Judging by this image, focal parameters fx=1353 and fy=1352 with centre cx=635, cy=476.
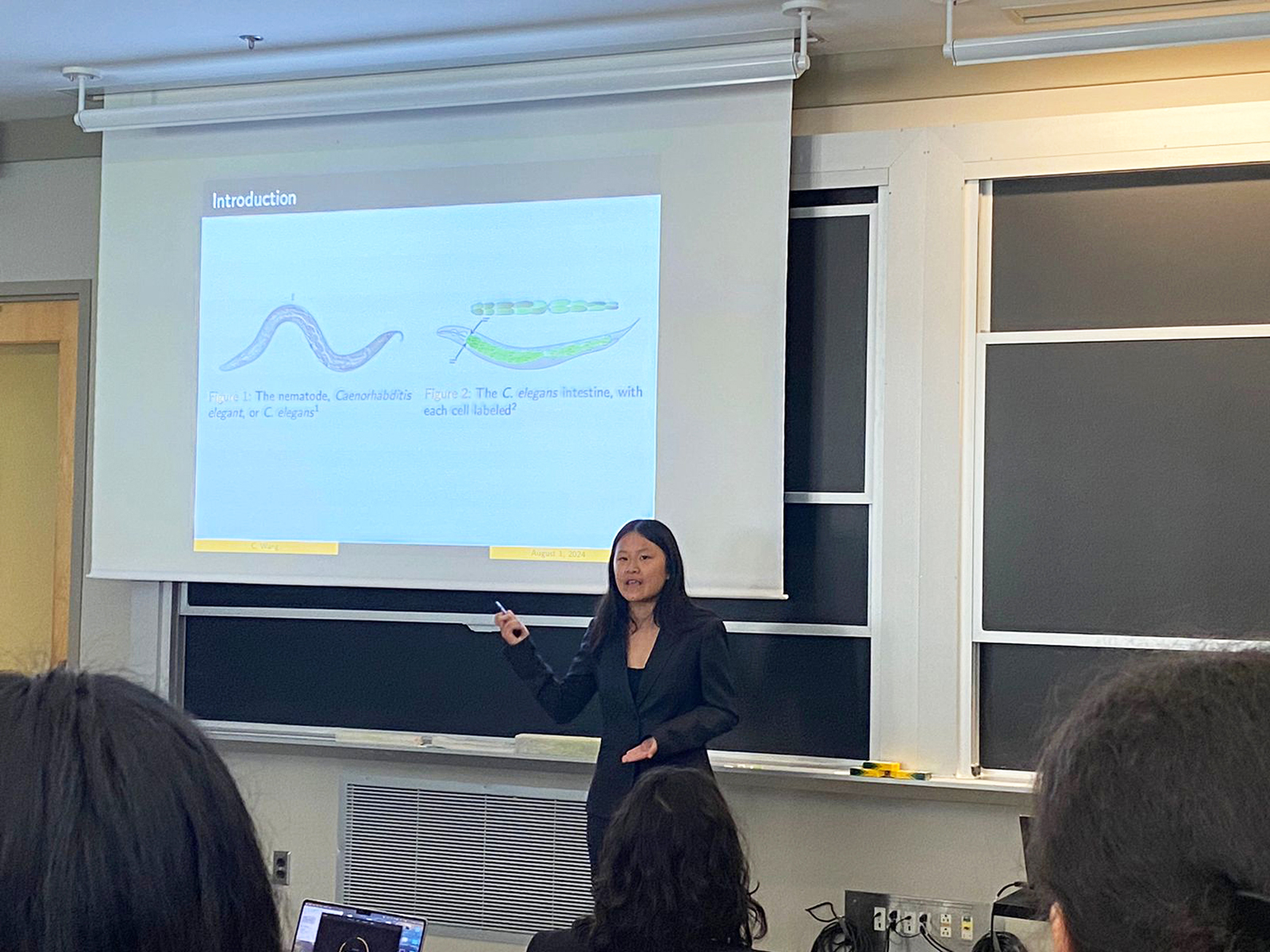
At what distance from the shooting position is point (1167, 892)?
2.41 feet

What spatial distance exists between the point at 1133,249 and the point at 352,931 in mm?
2585

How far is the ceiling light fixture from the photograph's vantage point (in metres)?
3.31

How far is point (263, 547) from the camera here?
13.9 feet

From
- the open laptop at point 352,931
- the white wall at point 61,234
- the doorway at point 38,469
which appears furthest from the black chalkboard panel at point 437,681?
the open laptop at point 352,931

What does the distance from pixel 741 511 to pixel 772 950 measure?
1.27 m

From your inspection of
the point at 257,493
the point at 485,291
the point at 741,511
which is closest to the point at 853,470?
the point at 741,511

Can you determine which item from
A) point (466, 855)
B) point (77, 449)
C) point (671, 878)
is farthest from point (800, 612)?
point (77, 449)

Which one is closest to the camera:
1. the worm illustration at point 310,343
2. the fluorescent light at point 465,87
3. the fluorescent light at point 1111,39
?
the fluorescent light at point 1111,39

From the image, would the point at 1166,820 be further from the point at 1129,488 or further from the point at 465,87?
the point at 465,87

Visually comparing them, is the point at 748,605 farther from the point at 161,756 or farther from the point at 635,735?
the point at 161,756

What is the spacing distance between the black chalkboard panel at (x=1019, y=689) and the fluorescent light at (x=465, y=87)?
66.7 inches

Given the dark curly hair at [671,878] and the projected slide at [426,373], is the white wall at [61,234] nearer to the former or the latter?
the projected slide at [426,373]

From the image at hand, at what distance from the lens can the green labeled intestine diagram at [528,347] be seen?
3939 mm

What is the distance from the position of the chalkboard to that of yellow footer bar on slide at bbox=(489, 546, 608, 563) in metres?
0.15
